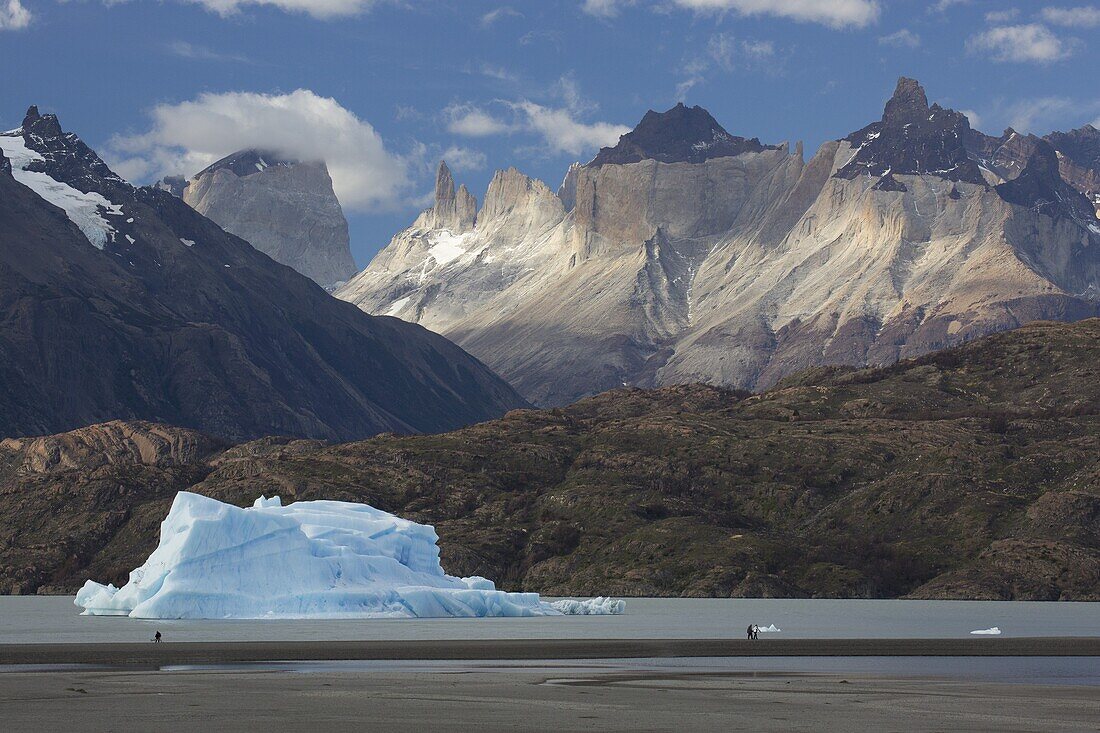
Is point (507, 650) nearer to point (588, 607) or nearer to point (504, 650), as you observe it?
point (504, 650)

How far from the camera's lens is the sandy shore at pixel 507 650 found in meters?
79.2

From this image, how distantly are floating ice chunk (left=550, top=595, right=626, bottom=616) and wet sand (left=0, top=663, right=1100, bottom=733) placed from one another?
299 ft

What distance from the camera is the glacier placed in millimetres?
128125

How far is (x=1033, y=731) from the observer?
148ft

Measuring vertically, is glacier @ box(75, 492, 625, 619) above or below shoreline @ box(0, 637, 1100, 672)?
above

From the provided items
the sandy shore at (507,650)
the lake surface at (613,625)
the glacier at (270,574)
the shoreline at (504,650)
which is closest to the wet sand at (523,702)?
the shoreline at (504,650)

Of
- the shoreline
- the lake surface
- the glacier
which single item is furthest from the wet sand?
the glacier

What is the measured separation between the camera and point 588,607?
16300cm

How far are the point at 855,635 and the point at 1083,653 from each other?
27431mm

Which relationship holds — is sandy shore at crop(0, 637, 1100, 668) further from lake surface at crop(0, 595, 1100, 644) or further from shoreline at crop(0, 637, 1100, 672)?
lake surface at crop(0, 595, 1100, 644)

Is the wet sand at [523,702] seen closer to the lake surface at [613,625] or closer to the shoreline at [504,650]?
the shoreline at [504,650]

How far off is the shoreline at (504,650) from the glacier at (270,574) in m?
35.8

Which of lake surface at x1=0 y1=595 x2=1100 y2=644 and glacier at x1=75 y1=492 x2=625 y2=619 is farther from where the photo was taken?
glacier at x1=75 y1=492 x2=625 y2=619

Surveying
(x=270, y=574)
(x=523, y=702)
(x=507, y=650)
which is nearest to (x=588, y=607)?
(x=270, y=574)
